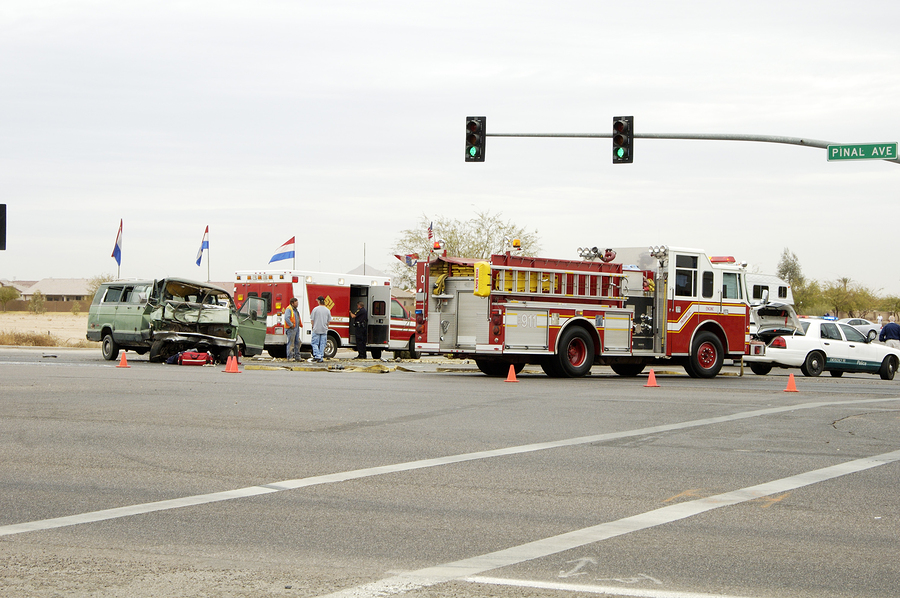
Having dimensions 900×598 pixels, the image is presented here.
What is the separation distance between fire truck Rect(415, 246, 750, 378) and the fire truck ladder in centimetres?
2

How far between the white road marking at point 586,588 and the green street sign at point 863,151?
16755mm

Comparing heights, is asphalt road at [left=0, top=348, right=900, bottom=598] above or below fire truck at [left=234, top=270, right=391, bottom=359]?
below

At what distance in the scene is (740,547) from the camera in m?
5.98

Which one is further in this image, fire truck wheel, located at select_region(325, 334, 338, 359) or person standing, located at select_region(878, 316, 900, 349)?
person standing, located at select_region(878, 316, 900, 349)

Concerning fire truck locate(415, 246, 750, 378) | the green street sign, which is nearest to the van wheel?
fire truck locate(415, 246, 750, 378)

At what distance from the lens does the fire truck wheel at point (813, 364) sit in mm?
24703

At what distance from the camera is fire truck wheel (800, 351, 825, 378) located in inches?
973

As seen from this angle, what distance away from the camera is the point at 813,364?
24.7 m

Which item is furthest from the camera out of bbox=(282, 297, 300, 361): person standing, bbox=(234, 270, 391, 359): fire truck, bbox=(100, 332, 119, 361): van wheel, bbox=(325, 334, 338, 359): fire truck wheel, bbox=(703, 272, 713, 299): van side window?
bbox=(325, 334, 338, 359): fire truck wheel

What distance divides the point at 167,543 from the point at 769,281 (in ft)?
111

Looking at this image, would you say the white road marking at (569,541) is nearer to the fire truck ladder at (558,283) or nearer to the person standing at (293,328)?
the fire truck ladder at (558,283)

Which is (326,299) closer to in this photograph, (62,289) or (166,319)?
(166,319)

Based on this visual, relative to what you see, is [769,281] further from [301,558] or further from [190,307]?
[301,558]

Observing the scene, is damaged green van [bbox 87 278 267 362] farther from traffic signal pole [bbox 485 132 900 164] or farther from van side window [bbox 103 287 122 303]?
traffic signal pole [bbox 485 132 900 164]
